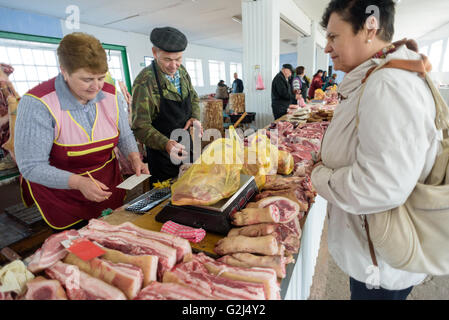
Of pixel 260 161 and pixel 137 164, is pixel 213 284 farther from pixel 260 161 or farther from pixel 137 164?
pixel 137 164

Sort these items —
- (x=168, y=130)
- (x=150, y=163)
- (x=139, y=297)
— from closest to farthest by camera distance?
1. (x=139, y=297)
2. (x=168, y=130)
3. (x=150, y=163)

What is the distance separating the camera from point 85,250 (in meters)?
0.99

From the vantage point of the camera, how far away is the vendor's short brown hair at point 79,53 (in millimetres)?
1341

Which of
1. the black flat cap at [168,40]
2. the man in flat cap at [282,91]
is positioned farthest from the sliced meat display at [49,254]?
the man in flat cap at [282,91]

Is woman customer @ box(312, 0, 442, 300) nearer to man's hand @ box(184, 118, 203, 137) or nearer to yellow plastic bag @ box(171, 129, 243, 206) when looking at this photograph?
yellow plastic bag @ box(171, 129, 243, 206)

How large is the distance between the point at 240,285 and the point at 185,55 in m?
15.0

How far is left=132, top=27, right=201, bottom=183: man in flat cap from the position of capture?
207 cm

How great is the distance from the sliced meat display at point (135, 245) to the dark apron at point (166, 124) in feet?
4.57

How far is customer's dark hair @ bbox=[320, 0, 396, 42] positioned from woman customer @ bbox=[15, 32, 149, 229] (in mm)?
1247

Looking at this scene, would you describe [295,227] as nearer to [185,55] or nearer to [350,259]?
[350,259]

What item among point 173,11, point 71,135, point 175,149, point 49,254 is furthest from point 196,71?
point 49,254

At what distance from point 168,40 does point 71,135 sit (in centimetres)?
106

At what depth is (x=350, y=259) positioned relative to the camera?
3.92 ft
